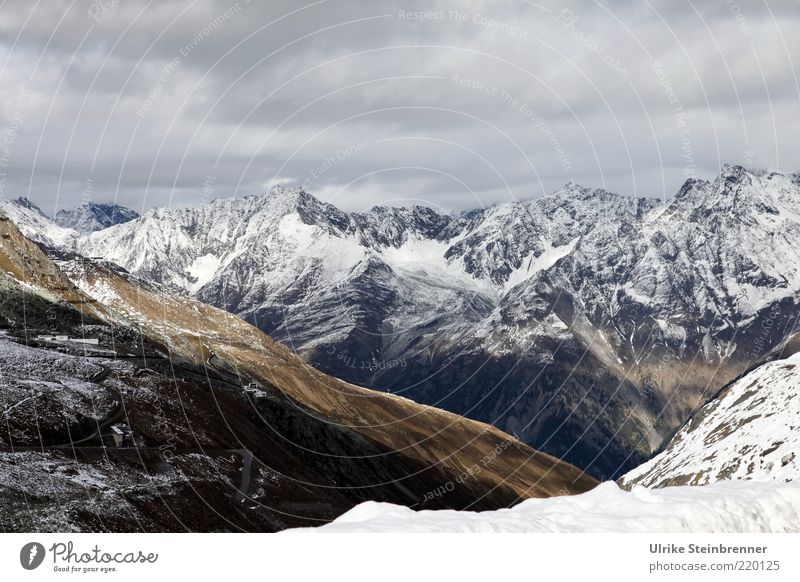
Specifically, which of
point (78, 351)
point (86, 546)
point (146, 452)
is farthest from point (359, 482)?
Answer: point (86, 546)

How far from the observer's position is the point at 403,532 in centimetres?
4875

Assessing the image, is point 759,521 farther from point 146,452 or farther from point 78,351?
point 78,351

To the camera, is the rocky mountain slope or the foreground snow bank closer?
the foreground snow bank

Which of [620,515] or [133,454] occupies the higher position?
[620,515]

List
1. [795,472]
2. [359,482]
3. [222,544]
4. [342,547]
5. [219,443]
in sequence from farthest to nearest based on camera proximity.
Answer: [359,482]
[795,472]
[219,443]
[222,544]
[342,547]

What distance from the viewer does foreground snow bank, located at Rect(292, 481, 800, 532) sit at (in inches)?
2010

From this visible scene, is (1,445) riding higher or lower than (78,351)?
lower

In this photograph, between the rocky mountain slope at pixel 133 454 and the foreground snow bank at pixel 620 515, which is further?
the rocky mountain slope at pixel 133 454

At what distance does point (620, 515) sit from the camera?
5544 centimetres

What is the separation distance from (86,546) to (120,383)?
87.6 meters

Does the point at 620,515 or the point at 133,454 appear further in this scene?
the point at 133,454

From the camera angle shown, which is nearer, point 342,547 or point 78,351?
point 342,547

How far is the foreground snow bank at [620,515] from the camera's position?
168 feet

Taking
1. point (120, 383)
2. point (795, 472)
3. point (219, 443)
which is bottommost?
point (795, 472)
